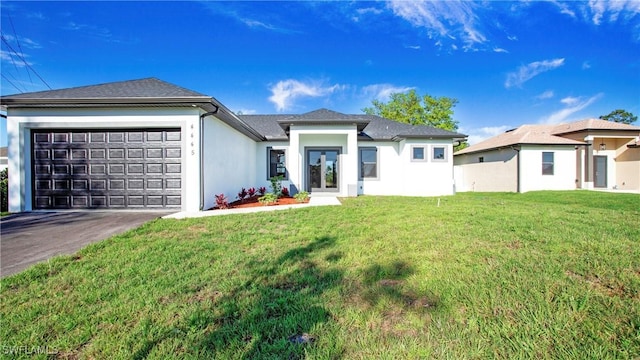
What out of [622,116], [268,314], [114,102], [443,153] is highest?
[622,116]

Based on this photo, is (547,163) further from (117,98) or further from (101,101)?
(101,101)

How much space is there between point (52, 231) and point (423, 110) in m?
29.6

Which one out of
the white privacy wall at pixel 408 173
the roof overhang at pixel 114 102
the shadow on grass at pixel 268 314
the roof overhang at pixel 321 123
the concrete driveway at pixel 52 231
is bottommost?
the shadow on grass at pixel 268 314

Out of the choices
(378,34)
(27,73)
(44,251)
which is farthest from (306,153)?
Result: (27,73)

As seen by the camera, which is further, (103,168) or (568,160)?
(568,160)

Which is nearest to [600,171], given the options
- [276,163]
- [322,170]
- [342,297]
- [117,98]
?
[322,170]

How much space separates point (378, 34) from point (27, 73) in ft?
52.4

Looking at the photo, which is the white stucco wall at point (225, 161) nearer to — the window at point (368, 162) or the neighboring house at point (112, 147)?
the neighboring house at point (112, 147)

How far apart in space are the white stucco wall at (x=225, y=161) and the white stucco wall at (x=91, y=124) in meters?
0.46

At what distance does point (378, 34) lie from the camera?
1352 cm

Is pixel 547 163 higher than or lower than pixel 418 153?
lower

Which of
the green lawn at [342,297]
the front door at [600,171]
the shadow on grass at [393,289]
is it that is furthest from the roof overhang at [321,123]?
the front door at [600,171]

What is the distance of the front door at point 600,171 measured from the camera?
16156mm

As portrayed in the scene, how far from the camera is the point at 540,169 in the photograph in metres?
14.9
